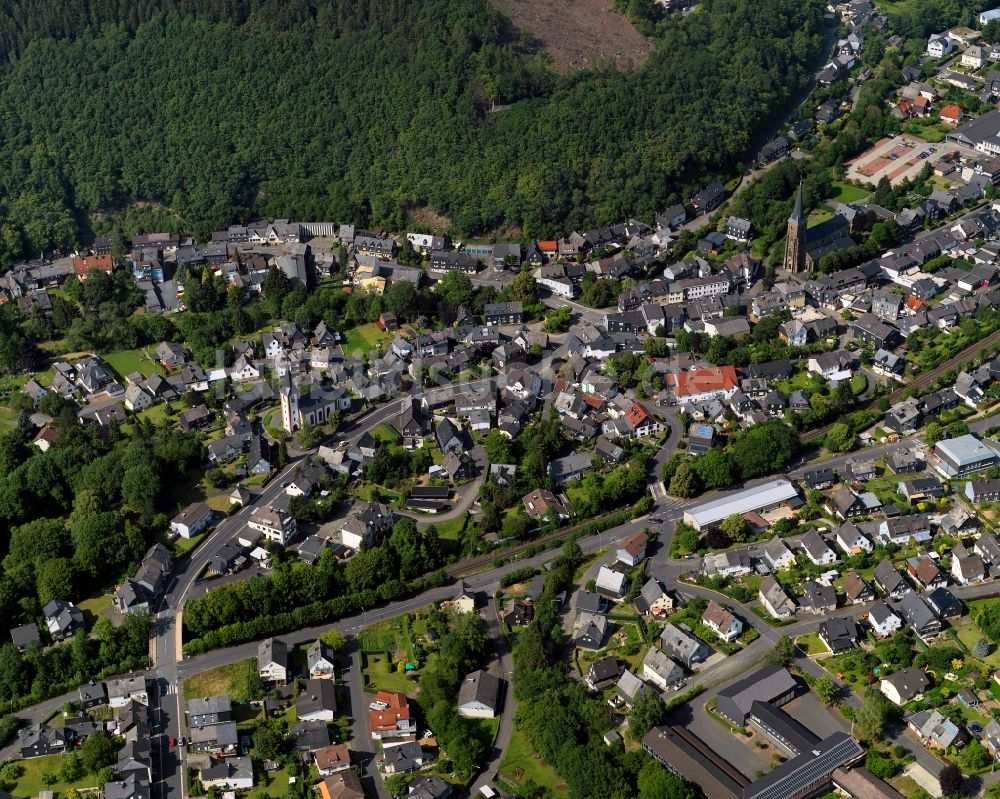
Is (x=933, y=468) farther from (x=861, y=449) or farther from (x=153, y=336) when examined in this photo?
(x=153, y=336)

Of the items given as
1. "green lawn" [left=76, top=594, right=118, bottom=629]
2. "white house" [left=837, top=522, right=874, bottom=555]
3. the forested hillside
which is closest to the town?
"green lawn" [left=76, top=594, right=118, bottom=629]

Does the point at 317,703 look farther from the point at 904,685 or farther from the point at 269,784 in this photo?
the point at 904,685

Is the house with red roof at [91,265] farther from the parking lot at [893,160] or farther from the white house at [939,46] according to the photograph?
the white house at [939,46]

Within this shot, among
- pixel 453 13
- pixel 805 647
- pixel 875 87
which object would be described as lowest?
pixel 805 647

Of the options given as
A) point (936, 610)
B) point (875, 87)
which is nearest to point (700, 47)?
point (875, 87)

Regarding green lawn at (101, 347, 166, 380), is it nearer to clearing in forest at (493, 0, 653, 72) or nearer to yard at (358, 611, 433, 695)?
yard at (358, 611, 433, 695)

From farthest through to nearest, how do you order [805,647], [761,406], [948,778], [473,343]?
[473,343]
[761,406]
[805,647]
[948,778]

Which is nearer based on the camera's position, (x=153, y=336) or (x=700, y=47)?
(x=153, y=336)
